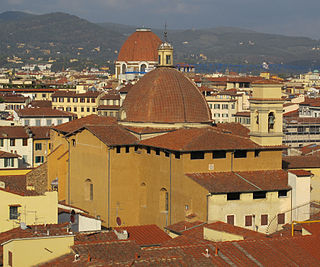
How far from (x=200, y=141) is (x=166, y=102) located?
20.6 ft

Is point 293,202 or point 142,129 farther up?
point 142,129

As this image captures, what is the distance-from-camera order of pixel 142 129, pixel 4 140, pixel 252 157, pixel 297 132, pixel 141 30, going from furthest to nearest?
pixel 141 30 < pixel 297 132 < pixel 4 140 < pixel 142 129 < pixel 252 157

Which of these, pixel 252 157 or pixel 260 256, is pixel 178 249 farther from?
pixel 252 157

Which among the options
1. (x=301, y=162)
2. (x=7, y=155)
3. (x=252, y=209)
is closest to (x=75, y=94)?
(x=7, y=155)

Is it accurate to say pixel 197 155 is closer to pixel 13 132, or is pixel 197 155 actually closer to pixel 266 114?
pixel 266 114

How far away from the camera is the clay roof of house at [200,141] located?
144 ft

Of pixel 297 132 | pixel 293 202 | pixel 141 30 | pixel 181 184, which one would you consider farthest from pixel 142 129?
pixel 141 30

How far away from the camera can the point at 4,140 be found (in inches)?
2635

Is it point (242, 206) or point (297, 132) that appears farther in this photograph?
point (297, 132)

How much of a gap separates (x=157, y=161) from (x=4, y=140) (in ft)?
76.9

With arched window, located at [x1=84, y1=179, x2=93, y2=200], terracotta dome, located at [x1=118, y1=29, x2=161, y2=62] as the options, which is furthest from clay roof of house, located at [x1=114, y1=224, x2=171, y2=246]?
terracotta dome, located at [x1=118, y1=29, x2=161, y2=62]

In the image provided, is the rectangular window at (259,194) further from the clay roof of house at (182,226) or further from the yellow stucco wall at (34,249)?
the yellow stucco wall at (34,249)

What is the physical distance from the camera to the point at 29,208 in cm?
3397

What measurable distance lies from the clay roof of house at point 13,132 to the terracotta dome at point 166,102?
59.3 feet
